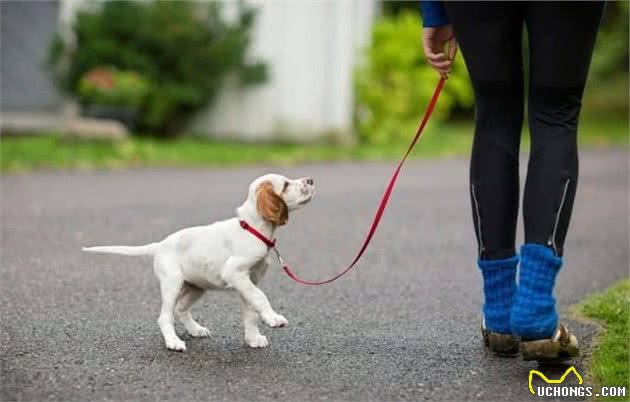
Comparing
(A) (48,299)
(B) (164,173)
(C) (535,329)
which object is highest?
(C) (535,329)

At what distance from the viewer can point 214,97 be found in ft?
47.0

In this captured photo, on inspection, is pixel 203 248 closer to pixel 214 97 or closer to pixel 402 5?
pixel 214 97

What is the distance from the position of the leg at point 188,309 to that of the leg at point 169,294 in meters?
0.18

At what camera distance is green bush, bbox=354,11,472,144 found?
1473 centimetres

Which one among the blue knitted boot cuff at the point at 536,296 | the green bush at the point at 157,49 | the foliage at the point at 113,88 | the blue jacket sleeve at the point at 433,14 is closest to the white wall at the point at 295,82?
the green bush at the point at 157,49

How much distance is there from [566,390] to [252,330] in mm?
1145

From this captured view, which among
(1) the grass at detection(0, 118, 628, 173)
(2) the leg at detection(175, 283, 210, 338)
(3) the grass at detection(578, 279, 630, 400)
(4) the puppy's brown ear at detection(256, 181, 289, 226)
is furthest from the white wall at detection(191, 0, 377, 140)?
(4) the puppy's brown ear at detection(256, 181, 289, 226)

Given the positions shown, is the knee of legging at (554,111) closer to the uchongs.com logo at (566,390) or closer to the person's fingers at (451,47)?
the person's fingers at (451,47)

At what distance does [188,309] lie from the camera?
4305 mm

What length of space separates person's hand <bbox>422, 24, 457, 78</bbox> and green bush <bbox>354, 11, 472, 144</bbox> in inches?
407

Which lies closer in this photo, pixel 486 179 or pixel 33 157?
pixel 486 179

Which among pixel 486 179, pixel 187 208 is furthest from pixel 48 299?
pixel 187 208

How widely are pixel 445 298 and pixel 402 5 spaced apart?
15326 millimetres

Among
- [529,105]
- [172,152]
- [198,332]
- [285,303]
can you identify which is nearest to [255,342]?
[198,332]
